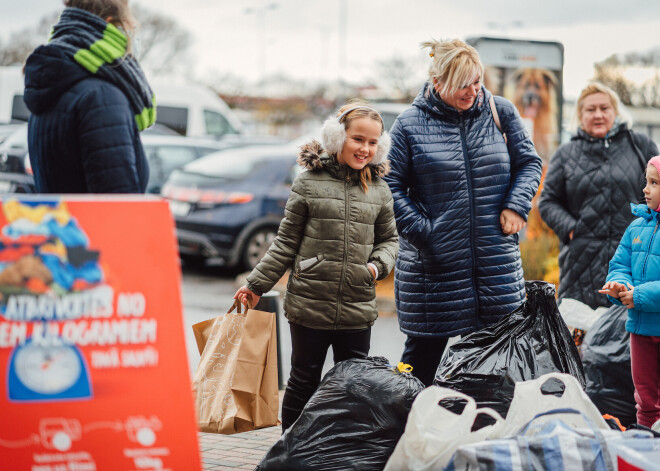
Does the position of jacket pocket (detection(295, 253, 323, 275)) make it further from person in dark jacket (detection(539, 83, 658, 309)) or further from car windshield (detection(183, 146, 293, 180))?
car windshield (detection(183, 146, 293, 180))

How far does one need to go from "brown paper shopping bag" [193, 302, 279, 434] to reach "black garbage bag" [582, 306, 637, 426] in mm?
2061

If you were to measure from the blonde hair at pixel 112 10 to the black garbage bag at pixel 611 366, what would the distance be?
317cm

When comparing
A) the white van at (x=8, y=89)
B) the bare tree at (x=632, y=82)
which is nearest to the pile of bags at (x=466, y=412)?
the white van at (x=8, y=89)

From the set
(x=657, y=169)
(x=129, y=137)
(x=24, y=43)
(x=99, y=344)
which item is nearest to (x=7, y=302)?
(x=99, y=344)

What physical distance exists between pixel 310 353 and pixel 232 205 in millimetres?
7509

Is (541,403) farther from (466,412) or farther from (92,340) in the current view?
(92,340)

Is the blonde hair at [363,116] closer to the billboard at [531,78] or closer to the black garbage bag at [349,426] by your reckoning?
the black garbage bag at [349,426]

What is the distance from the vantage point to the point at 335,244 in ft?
13.1

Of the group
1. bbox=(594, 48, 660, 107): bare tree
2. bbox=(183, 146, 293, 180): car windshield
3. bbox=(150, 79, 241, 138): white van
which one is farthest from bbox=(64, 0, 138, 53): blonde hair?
bbox=(594, 48, 660, 107): bare tree

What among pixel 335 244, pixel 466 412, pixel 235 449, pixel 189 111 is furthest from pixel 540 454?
pixel 189 111

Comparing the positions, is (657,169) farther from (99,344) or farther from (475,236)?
(99,344)

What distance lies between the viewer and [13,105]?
16375 millimetres

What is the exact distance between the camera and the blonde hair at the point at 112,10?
11.9 ft

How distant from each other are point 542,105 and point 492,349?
7.39m
